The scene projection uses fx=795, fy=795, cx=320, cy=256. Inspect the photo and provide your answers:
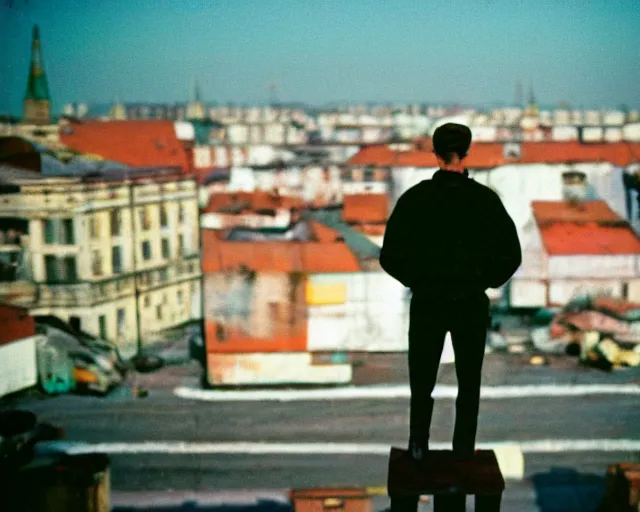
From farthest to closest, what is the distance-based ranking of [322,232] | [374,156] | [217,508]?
[374,156], [322,232], [217,508]

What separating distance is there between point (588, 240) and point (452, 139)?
38.8 ft

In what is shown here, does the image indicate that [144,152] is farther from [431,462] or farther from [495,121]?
[431,462]

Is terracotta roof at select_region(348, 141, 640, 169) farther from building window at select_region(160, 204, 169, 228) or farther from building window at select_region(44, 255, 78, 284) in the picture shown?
building window at select_region(44, 255, 78, 284)

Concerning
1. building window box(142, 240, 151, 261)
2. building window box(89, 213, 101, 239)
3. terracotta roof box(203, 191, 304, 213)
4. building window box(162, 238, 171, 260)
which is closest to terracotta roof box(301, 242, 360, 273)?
terracotta roof box(203, 191, 304, 213)

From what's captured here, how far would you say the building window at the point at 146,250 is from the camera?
45.0 ft

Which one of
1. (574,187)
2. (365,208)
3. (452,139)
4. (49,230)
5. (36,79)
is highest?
(36,79)

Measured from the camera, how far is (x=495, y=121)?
43.0ft

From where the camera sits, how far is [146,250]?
13.8m

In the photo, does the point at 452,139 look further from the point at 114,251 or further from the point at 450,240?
the point at 114,251

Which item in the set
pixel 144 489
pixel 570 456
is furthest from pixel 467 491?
pixel 570 456

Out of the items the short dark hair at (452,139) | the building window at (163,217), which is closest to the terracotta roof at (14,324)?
the building window at (163,217)

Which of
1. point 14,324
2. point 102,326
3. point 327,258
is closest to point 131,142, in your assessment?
point 102,326

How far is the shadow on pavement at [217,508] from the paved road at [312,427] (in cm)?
58

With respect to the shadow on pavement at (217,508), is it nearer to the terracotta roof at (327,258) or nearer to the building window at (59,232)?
the terracotta roof at (327,258)
